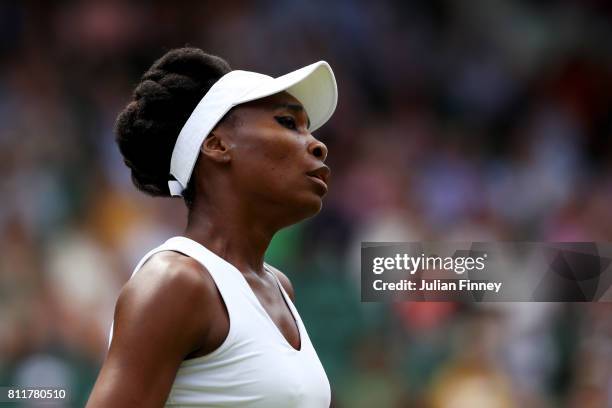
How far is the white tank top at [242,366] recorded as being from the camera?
189 cm

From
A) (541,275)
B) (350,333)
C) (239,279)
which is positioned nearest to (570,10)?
(541,275)

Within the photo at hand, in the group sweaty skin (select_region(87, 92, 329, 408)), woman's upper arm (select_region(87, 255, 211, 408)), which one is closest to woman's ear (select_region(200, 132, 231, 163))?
sweaty skin (select_region(87, 92, 329, 408))

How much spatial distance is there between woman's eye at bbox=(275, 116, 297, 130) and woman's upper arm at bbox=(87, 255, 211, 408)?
0.48 m

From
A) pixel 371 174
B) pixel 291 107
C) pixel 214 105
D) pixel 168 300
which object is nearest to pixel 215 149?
pixel 214 105

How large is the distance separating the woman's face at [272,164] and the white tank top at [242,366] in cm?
20

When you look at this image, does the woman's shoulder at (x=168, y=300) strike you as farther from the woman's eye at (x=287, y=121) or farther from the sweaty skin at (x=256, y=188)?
the woman's eye at (x=287, y=121)

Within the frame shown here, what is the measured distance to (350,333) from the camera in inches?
188

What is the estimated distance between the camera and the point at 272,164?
6.98ft

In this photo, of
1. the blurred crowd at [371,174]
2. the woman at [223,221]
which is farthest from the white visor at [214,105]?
the blurred crowd at [371,174]

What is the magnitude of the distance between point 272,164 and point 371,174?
3674 mm

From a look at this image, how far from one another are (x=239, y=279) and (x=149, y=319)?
0.28 metres

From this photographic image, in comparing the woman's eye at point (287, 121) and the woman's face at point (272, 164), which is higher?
the woman's eye at point (287, 121)

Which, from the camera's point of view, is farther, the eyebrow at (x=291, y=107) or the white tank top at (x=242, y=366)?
the eyebrow at (x=291, y=107)

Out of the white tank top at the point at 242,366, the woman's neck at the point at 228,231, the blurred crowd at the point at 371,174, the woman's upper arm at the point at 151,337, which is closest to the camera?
the woman's upper arm at the point at 151,337
